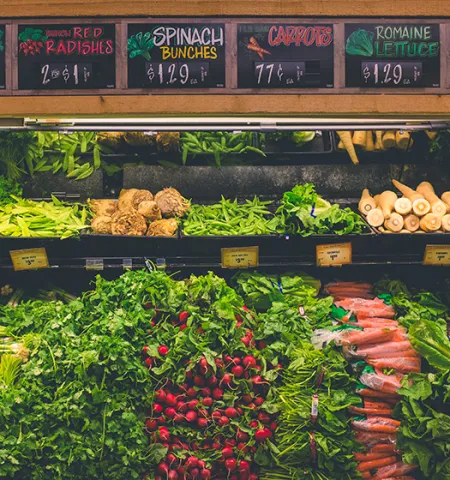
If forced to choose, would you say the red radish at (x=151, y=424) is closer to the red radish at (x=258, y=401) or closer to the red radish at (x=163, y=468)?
the red radish at (x=163, y=468)

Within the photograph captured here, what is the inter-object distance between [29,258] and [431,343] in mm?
2815

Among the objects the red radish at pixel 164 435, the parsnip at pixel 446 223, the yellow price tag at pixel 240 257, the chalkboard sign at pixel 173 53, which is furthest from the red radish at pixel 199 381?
the parsnip at pixel 446 223

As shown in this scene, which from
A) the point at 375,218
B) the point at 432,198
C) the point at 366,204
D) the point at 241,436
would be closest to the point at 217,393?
the point at 241,436

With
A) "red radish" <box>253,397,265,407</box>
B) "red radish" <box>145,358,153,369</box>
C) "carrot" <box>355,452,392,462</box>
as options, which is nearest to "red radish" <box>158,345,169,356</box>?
"red radish" <box>145,358,153,369</box>

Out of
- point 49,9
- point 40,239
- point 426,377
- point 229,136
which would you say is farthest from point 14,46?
point 426,377

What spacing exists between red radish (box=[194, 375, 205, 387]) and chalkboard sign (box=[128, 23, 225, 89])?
66.6 inches

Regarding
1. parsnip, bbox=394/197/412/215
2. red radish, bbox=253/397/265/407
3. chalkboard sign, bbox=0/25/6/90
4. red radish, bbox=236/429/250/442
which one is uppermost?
chalkboard sign, bbox=0/25/6/90

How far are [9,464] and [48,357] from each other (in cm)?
61

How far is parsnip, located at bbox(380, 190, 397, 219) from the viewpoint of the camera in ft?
16.7

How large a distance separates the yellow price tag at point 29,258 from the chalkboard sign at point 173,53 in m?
1.58

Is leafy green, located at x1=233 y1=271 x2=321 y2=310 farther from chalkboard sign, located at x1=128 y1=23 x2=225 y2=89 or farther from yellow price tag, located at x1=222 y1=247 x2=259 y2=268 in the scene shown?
chalkboard sign, located at x1=128 y1=23 x2=225 y2=89

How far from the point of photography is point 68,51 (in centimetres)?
382

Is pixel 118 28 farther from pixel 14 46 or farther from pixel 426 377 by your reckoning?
pixel 426 377

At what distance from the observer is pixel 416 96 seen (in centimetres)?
389
